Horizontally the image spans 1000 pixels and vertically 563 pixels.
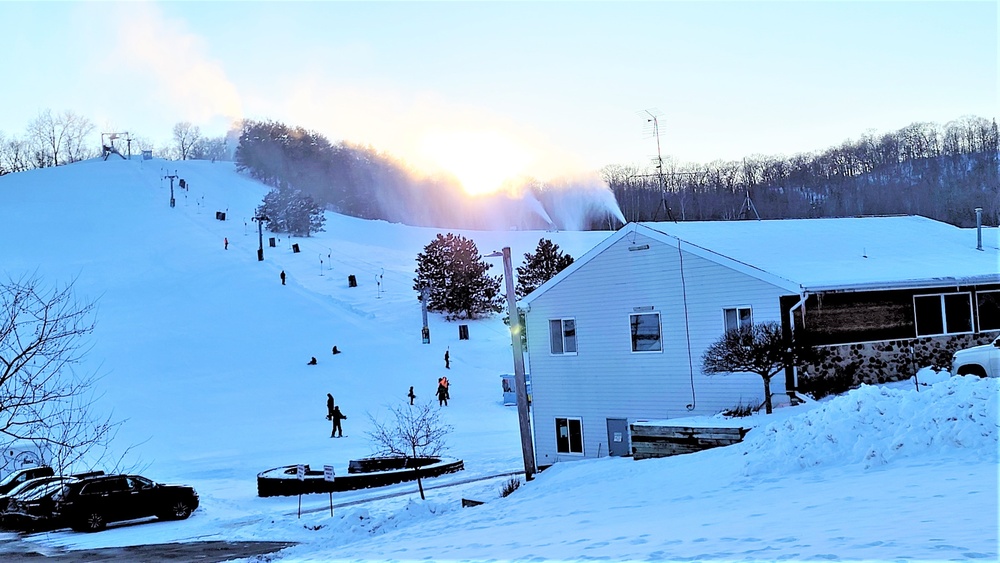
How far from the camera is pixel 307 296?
198 feet

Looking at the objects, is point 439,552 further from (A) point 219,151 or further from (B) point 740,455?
(A) point 219,151

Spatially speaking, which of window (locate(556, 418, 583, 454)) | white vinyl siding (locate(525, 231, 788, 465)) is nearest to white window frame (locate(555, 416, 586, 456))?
window (locate(556, 418, 583, 454))

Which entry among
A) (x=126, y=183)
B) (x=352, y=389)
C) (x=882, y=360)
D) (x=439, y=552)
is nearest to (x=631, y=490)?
(x=439, y=552)

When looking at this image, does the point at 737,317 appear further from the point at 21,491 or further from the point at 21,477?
the point at 21,477

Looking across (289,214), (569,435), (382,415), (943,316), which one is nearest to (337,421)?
(382,415)

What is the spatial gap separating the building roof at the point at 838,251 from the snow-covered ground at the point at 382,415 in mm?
3080

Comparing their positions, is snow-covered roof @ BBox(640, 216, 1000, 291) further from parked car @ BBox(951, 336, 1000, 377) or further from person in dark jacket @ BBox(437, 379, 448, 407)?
person in dark jacket @ BBox(437, 379, 448, 407)

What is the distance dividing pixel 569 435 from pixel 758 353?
811 cm

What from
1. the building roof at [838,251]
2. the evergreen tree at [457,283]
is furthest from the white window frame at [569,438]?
the evergreen tree at [457,283]

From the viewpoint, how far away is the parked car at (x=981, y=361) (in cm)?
2119

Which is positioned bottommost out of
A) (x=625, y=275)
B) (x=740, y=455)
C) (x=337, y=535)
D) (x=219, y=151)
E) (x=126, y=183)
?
(x=337, y=535)

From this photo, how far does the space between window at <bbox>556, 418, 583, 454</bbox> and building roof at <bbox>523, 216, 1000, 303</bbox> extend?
13.2 ft

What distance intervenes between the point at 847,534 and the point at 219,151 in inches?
7639

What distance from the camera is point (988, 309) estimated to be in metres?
26.2
